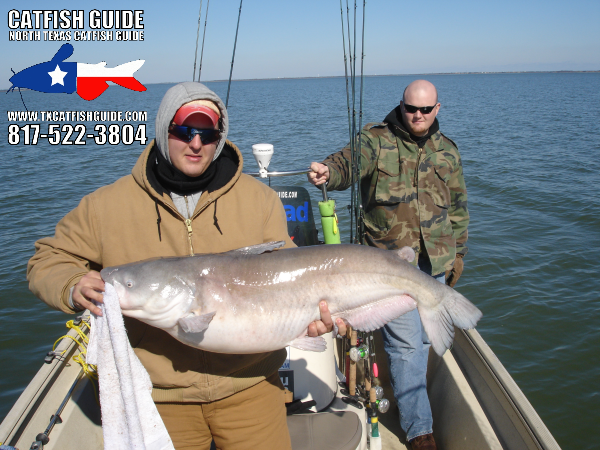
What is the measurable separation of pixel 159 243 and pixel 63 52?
54.5ft

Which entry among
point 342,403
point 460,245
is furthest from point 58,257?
point 460,245

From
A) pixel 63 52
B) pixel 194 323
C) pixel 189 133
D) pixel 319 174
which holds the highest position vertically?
pixel 63 52

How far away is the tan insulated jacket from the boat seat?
894 millimetres

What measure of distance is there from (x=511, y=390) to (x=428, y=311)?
0.97m

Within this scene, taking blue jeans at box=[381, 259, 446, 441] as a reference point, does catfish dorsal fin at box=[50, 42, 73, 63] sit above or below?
above

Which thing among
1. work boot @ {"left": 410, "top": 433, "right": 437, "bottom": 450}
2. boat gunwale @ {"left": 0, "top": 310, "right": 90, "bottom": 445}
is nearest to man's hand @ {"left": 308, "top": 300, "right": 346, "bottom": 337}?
work boot @ {"left": 410, "top": 433, "right": 437, "bottom": 450}

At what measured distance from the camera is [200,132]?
87.3 inches

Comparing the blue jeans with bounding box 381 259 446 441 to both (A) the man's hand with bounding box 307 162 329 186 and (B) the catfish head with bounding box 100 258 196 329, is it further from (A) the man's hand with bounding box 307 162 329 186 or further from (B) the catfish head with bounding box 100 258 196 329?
(B) the catfish head with bounding box 100 258 196 329

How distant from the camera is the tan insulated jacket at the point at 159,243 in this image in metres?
2.13

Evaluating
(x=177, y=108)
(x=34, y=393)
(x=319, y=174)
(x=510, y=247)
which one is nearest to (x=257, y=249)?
(x=177, y=108)

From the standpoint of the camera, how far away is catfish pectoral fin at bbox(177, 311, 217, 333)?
2133 millimetres

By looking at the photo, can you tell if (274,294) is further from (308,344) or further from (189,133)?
(189,133)

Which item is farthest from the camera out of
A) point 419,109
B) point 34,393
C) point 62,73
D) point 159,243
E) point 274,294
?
point 62,73

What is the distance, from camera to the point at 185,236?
7.59 feet
